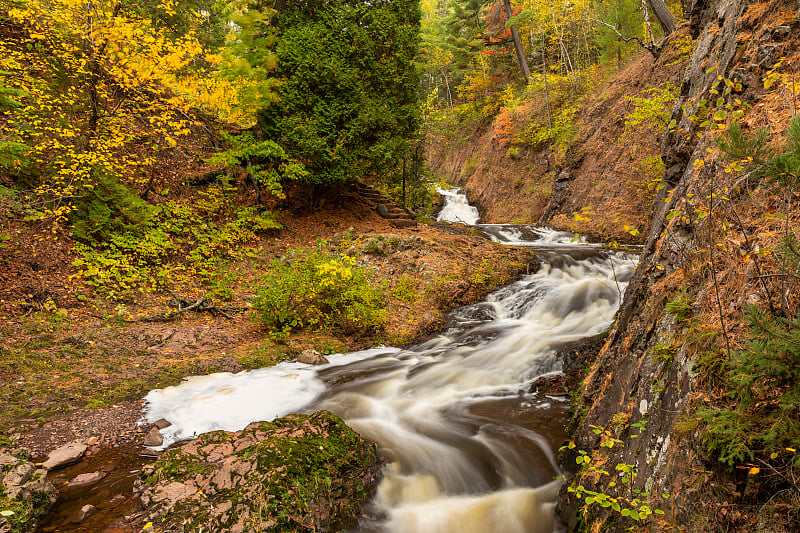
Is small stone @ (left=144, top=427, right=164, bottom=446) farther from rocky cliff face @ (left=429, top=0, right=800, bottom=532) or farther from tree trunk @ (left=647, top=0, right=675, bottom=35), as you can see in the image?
tree trunk @ (left=647, top=0, right=675, bottom=35)

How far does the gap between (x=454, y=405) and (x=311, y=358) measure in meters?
2.65

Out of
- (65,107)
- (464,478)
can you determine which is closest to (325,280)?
(464,478)

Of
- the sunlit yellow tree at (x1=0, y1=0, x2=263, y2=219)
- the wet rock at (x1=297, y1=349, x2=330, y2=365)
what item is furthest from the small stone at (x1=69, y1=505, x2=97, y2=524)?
the sunlit yellow tree at (x1=0, y1=0, x2=263, y2=219)

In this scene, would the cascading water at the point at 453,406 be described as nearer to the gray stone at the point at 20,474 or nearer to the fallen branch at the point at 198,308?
the gray stone at the point at 20,474

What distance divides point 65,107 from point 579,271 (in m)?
12.7

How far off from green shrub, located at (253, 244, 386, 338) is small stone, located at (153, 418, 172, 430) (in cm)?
289

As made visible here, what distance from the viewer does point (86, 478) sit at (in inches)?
138

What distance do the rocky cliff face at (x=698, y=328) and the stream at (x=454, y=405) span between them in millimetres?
754

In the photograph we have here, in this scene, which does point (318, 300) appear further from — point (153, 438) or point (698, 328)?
point (698, 328)

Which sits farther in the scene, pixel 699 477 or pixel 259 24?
pixel 259 24

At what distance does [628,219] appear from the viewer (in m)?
12.9

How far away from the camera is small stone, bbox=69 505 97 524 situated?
9.86ft

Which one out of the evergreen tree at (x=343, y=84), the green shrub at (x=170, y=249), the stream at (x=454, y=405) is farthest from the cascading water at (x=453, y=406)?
the evergreen tree at (x=343, y=84)

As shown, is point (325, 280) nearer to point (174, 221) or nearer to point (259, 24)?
point (174, 221)
